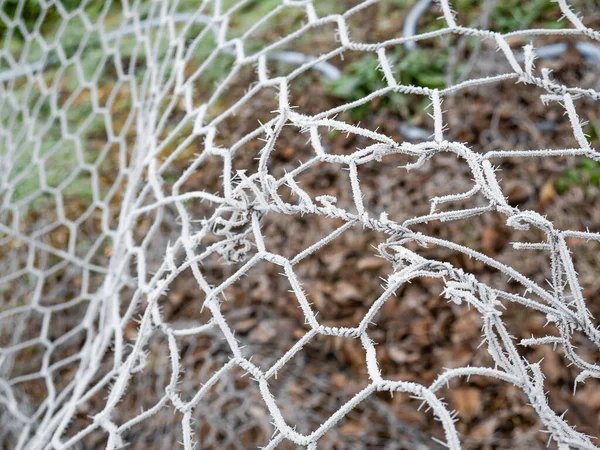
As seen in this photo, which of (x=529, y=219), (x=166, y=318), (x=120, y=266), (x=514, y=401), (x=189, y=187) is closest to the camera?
(x=529, y=219)

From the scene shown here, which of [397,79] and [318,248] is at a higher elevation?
[318,248]

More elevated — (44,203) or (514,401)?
(44,203)

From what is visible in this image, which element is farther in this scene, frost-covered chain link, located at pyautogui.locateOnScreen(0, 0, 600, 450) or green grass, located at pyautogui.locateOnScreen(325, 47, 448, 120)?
green grass, located at pyautogui.locateOnScreen(325, 47, 448, 120)

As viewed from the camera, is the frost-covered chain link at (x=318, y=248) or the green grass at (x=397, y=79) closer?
the frost-covered chain link at (x=318, y=248)

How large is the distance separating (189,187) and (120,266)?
59cm

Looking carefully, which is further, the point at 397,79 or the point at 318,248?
the point at 397,79

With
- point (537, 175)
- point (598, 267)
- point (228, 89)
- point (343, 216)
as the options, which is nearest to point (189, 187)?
point (228, 89)

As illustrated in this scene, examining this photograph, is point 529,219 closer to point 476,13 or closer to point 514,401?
point 514,401

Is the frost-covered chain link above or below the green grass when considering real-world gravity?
above

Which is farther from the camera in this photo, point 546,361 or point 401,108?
point 401,108

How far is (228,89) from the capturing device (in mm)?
1568

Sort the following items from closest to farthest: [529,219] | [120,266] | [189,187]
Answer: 1. [529,219]
2. [120,266]
3. [189,187]

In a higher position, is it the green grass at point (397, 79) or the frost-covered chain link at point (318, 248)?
the frost-covered chain link at point (318, 248)

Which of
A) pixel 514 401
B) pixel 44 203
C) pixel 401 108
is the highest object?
pixel 44 203
